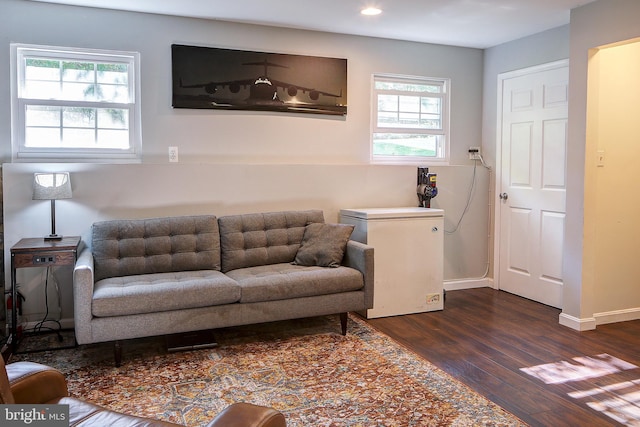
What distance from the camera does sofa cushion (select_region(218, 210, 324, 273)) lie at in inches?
152

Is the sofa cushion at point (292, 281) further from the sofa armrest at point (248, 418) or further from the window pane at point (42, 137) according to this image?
the sofa armrest at point (248, 418)

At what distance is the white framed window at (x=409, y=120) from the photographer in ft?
16.1

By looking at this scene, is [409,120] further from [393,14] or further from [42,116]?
[42,116]

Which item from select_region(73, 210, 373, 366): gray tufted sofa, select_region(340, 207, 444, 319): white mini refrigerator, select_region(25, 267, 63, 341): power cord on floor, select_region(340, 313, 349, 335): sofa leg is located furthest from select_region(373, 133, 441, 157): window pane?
select_region(25, 267, 63, 341): power cord on floor

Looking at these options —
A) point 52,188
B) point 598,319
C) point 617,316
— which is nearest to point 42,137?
point 52,188

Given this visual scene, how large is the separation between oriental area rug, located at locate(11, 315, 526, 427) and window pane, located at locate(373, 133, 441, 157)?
6.42 feet

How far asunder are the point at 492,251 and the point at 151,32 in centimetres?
383

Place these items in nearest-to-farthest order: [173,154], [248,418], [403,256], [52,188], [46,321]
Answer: [248,418] < [52,188] < [46,321] < [173,154] < [403,256]

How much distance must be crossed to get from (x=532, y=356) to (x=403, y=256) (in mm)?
1290

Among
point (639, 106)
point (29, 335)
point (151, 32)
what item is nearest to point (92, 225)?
point (29, 335)

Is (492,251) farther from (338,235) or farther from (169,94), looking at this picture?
(169,94)

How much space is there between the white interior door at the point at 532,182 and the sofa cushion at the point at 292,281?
6.52 ft

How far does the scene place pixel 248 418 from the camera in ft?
4.47

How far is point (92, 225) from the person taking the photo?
3.62 meters
